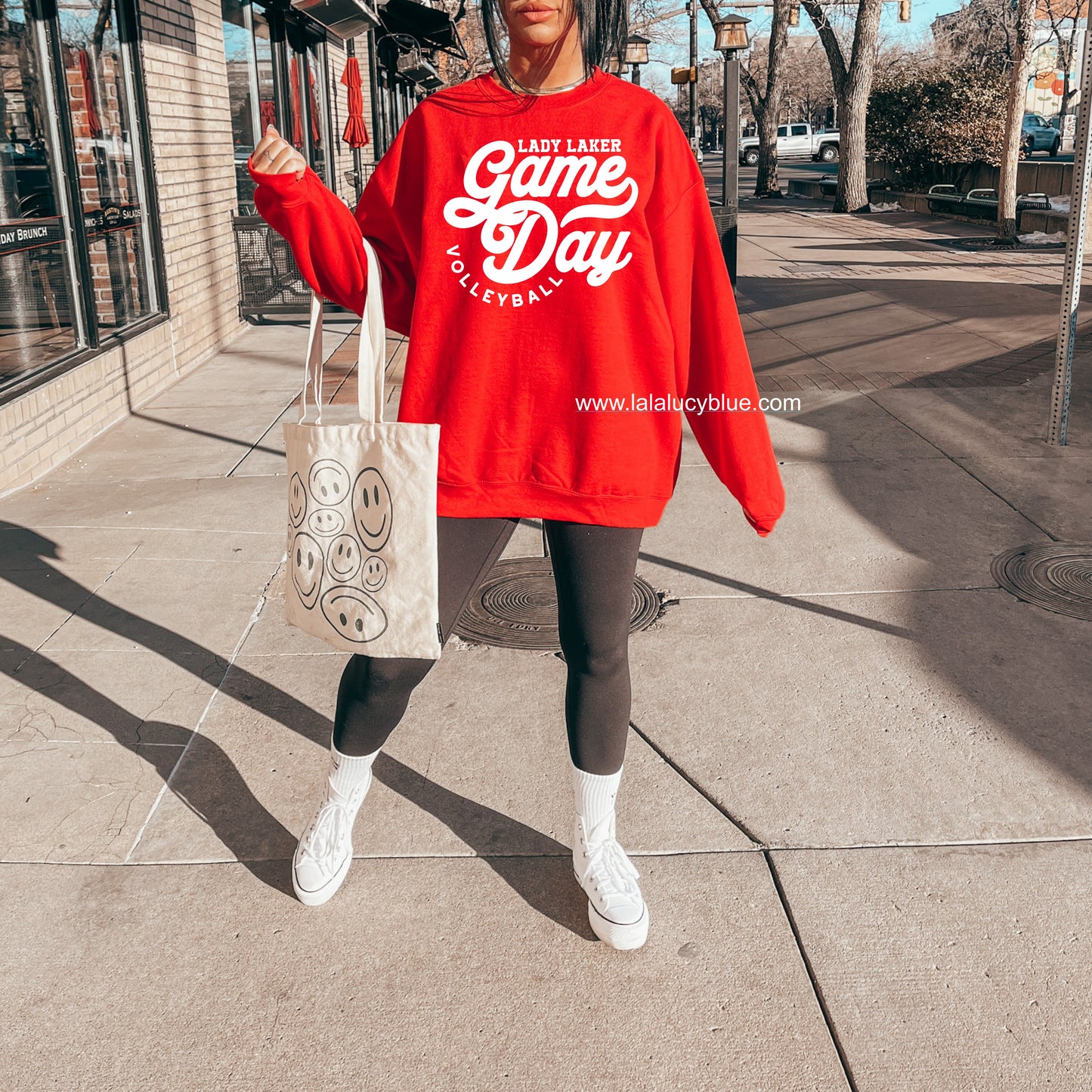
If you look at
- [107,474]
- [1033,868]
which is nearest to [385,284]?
[1033,868]

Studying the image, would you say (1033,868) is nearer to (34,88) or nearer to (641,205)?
(641,205)

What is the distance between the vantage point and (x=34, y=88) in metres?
6.32

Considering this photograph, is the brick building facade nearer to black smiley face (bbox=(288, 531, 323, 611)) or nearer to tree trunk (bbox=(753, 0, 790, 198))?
black smiley face (bbox=(288, 531, 323, 611))

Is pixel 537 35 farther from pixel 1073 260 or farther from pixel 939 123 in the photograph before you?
pixel 939 123

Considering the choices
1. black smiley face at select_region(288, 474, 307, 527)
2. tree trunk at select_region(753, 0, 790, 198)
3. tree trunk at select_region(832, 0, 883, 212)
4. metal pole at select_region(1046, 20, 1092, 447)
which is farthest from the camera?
tree trunk at select_region(753, 0, 790, 198)

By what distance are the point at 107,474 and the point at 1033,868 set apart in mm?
4792

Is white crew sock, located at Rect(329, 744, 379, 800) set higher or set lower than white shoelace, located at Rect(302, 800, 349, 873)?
higher

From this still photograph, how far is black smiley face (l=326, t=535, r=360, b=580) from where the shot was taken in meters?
2.20

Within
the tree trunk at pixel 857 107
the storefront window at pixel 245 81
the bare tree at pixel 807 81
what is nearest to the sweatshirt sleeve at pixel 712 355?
the storefront window at pixel 245 81

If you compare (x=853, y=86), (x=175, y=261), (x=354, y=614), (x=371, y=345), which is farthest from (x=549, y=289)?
(x=853, y=86)

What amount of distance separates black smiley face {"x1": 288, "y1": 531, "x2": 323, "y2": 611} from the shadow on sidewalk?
0.77 metres

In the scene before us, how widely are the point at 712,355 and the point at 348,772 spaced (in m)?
1.19

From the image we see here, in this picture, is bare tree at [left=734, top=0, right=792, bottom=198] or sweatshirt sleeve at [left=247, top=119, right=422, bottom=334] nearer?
sweatshirt sleeve at [left=247, top=119, right=422, bottom=334]

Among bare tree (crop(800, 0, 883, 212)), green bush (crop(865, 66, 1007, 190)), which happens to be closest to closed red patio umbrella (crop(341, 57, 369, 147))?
bare tree (crop(800, 0, 883, 212))
